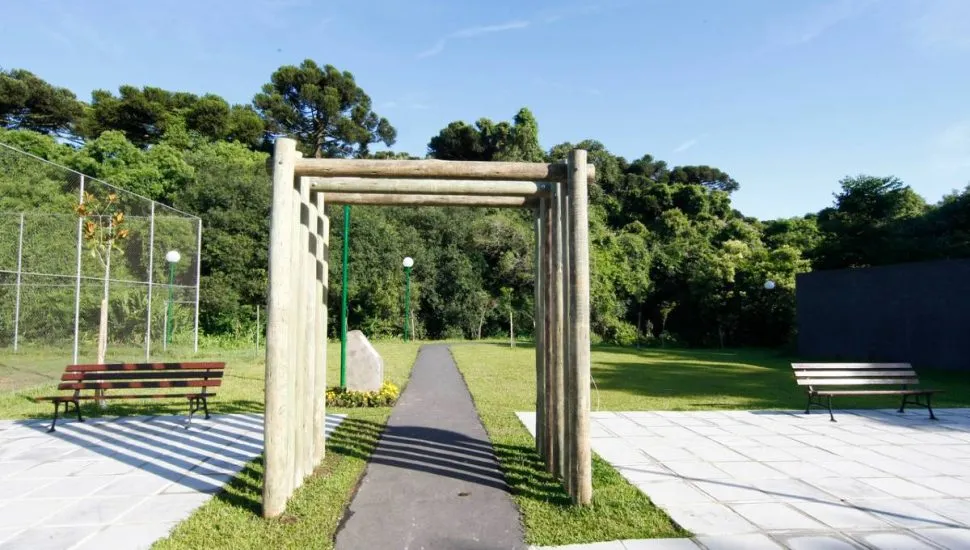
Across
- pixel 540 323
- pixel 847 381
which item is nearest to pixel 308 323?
pixel 540 323

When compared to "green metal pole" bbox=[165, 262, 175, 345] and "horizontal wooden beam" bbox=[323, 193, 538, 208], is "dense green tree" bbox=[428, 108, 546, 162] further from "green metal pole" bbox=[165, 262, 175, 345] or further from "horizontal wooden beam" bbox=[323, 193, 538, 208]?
"horizontal wooden beam" bbox=[323, 193, 538, 208]

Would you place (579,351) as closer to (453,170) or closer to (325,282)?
(453,170)

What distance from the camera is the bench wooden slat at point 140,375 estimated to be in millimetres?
7031

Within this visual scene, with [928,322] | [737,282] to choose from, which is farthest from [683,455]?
[737,282]

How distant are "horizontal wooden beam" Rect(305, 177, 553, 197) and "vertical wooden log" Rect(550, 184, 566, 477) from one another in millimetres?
306

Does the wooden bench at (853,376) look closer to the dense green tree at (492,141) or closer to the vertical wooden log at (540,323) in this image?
the vertical wooden log at (540,323)

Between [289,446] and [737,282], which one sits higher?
[737,282]

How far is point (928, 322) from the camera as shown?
15.6 metres

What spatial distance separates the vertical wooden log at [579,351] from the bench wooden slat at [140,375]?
17.3 ft

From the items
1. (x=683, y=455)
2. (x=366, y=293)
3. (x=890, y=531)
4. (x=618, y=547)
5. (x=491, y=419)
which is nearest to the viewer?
(x=618, y=547)

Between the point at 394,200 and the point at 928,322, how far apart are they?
1728 cm

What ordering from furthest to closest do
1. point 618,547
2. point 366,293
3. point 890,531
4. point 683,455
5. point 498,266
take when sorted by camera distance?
point 498,266 < point 366,293 < point 683,455 < point 890,531 < point 618,547

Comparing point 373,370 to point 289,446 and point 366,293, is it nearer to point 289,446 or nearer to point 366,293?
point 289,446

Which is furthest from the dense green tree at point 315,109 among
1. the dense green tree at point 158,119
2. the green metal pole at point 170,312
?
the green metal pole at point 170,312
